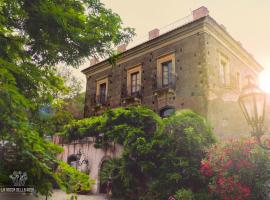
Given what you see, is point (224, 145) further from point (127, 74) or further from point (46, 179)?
point (127, 74)

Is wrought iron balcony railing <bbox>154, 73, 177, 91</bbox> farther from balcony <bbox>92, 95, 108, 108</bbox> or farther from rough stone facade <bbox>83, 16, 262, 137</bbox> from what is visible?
balcony <bbox>92, 95, 108, 108</bbox>

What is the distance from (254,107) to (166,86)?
11854mm

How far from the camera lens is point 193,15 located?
1641cm

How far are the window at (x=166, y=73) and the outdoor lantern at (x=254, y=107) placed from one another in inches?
459

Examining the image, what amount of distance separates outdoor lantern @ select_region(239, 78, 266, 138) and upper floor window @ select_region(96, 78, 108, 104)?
16.6 m

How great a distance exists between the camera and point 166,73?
687 inches

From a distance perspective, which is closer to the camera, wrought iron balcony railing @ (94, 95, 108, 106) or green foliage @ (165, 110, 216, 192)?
green foliage @ (165, 110, 216, 192)

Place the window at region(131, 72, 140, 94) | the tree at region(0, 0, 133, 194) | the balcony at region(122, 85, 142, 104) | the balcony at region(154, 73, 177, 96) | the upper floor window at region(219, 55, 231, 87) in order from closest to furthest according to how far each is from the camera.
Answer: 1. the tree at region(0, 0, 133, 194)
2. the balcony at region(154, 73, 177, 96)
3. the upper floor window at region(219, 55, 231, 87)
4. the balcony at region(122, 85, 142, 104)
5. the window at region(131, 72, 140, 94)

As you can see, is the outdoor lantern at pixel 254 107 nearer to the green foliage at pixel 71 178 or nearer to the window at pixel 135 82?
the green foliage at pixel 71 178

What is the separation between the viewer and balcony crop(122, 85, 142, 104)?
59.8 feet

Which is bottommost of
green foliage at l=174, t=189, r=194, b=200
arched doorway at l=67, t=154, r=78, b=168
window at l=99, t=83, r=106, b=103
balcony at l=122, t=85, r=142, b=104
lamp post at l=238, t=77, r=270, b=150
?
green foliage at l=174, t=189, r=194, b=200

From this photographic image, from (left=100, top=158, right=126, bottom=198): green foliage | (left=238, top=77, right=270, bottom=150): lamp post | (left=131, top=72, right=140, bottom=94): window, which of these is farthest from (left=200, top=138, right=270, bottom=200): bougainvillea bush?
(left=131, top=72, right=140, bottom=94): window

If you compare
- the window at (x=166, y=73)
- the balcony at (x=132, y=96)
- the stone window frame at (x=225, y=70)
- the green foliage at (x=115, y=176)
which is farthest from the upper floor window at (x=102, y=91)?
the stone window frame at (x=225, y=70)

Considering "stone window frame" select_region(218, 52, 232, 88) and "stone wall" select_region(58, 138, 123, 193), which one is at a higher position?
"stone window frame" select_region(218, 52, 232, 88)
